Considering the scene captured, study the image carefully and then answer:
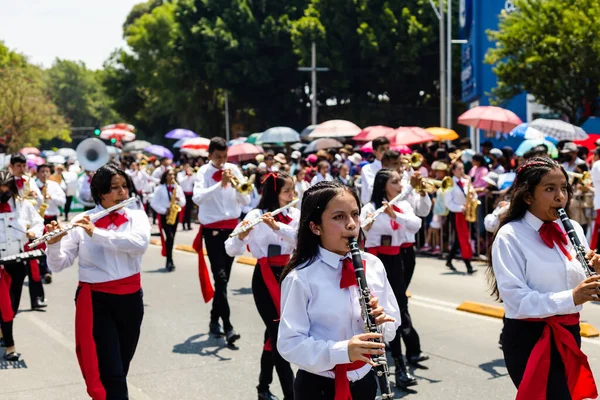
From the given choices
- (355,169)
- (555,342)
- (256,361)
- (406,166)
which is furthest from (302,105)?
(555,342)

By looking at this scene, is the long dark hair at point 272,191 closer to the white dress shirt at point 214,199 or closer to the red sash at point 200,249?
the white dress shirt at point 214,199

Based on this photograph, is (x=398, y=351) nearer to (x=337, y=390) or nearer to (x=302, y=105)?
(x=337, y=390)

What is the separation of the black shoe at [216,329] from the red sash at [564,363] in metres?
5.40

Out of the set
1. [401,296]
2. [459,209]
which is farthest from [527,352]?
[459,209]

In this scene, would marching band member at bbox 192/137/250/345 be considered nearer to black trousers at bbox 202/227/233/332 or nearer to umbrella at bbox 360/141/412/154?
black trousers at bbox 202/227/233/332

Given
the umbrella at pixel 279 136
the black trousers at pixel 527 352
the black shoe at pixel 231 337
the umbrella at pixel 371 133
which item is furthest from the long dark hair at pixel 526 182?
the umbrella at pixel 279 136

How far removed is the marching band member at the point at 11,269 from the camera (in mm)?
8586

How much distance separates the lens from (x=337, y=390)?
148 inches

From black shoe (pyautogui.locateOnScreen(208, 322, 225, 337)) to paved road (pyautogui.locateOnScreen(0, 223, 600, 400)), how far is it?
13cm

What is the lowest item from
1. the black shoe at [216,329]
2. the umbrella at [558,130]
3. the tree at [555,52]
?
the black shoe at [216,329]

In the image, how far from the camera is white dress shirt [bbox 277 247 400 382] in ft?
12.0

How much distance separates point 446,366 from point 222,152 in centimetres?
377

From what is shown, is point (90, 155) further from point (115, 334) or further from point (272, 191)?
point (115, 334)

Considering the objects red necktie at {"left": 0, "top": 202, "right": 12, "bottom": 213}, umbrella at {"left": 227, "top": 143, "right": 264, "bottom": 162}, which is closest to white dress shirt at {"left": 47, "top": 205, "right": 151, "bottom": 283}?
red necktie at {"left": 0, "top": 202, "right": 12, "bottom": 213}
